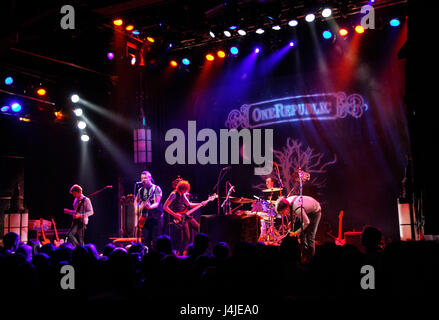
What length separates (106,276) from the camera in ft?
11.9

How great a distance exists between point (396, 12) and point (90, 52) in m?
8.13

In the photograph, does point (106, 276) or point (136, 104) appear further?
point (136, 104)

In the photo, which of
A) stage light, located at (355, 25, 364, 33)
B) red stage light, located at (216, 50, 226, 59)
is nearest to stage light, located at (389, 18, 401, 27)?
stage light, located at (355, 25, 364, 33)

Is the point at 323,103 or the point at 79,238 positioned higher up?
the point at 323,103

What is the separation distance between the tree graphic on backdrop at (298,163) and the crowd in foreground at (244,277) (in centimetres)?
746

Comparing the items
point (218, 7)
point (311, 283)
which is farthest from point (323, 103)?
point (311, 283)

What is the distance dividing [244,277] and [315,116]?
350 inches

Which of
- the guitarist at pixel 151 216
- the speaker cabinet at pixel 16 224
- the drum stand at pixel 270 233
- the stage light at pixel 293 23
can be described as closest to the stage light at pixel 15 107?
the speaker cabinet at pixel 16 224

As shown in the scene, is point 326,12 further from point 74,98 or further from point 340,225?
point 74,98

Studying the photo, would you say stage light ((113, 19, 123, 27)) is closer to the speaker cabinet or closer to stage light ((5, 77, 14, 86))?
stage light ((5, 77, 14, 86))

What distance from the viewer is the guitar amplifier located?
7238mm

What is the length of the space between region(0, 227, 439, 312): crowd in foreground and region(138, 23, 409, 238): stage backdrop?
7.26 metres

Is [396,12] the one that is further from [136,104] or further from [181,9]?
[136,104]
